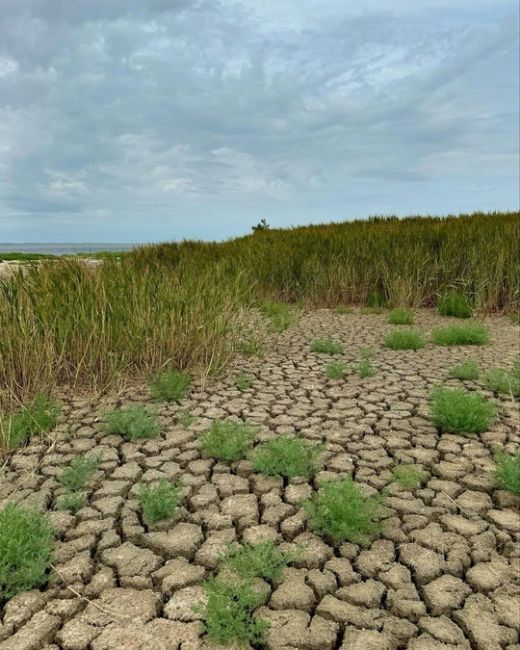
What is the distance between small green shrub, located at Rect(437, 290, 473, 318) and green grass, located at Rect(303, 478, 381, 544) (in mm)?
6555

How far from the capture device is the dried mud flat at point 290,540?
7.32ft

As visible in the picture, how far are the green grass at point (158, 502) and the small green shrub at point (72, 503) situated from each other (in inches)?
12.3

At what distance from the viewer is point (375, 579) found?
2521 millimetres

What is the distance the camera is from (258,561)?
2.47 metres

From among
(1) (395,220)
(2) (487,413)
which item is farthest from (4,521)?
(1) (395,220)

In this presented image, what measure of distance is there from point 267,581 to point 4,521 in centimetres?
121

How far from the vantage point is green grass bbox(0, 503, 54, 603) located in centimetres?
242

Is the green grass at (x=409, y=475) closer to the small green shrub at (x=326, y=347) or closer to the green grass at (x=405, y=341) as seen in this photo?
the small green shrub at (x=326, y=347)

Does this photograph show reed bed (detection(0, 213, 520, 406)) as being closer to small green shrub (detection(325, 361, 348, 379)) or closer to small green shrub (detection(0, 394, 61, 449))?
small green shrub (detection(0, 394, 61, 449))

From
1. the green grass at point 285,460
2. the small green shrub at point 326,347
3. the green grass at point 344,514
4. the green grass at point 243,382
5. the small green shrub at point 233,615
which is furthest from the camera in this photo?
the small green shrub at point 326,347

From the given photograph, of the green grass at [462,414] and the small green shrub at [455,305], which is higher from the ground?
the small green shrub at [455,305]

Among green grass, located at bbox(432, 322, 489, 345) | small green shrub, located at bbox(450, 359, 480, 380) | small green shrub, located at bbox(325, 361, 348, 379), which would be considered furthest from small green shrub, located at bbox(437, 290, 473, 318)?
small green shrub, located at bbox(325, 361, 348, 379)

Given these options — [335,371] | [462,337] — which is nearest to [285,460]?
[335,371]

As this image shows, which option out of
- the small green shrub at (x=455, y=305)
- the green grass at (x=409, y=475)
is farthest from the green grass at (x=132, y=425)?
the small green shrub at (x=455, y=305)
